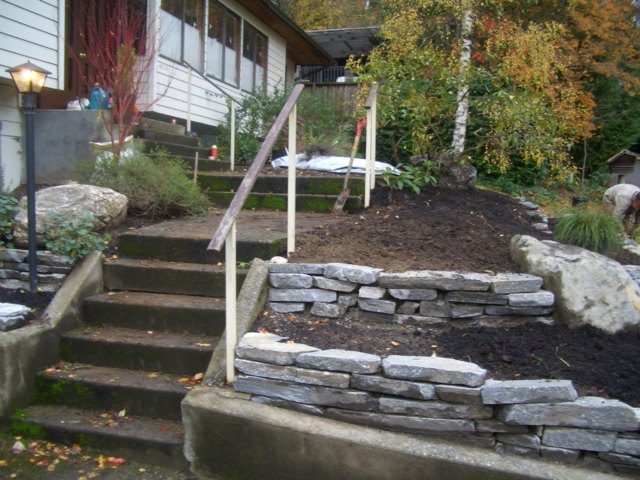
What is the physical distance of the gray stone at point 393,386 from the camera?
2455mm

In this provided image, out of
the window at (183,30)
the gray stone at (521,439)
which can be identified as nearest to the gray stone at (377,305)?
the gray stone at (521,439)

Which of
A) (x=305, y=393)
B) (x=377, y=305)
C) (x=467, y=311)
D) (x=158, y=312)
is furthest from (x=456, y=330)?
(x=158, y=312)

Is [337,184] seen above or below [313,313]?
above

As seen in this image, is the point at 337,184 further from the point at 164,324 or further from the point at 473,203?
the point at 164,324

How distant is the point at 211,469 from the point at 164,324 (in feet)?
3.50

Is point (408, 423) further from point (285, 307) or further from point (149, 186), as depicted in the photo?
point (149, 186)

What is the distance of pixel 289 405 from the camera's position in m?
2.66

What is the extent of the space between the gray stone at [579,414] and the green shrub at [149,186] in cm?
352

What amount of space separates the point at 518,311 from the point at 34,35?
586cm

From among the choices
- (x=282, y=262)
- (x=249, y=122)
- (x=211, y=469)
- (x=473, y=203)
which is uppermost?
(x=249, y=122)

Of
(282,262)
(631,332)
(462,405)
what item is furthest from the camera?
(282,262)

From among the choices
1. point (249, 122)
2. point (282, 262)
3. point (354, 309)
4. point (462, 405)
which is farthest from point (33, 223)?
point (249, 122)

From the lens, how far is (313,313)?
3.27 m

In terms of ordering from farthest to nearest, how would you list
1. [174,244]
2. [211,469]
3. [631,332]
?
[174,244], [631,332], [211,469]
